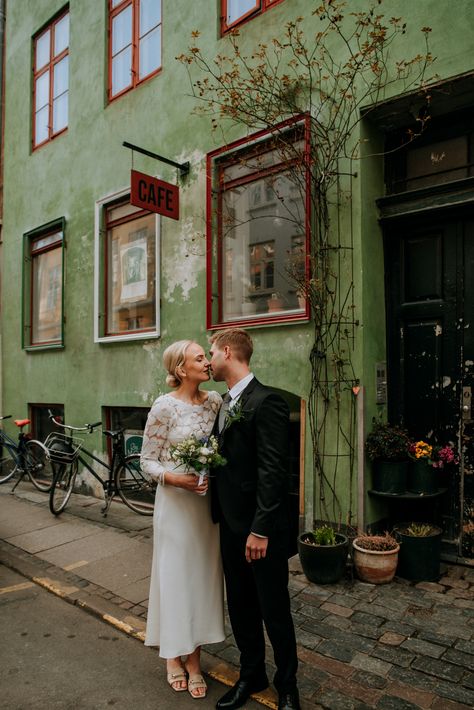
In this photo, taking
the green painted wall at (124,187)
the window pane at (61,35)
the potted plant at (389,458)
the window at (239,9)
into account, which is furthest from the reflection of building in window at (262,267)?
the window pane at (61,35)

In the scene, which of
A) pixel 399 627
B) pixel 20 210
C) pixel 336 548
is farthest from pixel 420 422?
pixel 20 210

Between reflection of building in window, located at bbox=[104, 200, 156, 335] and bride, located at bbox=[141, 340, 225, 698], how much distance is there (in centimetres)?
450

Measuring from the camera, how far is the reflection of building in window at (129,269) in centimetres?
772

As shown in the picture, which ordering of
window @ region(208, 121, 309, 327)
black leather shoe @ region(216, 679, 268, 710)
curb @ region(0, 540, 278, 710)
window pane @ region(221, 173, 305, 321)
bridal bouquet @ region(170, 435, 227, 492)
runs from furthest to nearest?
window pane @ region(221, 173, 305, 321) < window @ region(208, 121, 309, 327) < curb @ region(0, 540, 278, 710) < black leather shoe @ region(216, 679, 268, 710) < bridal bouquet @ region(170, 435, 227, 492)

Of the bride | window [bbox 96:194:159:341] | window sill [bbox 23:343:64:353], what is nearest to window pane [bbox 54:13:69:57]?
window [bbox 96:194:159:341]

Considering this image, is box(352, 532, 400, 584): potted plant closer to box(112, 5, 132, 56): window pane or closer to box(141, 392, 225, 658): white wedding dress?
box(141, 392, 225, 658): white wedding dress

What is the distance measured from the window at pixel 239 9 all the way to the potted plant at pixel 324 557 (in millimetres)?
5648

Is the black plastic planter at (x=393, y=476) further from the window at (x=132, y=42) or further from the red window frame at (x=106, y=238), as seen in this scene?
the window at (x=132, y=42)

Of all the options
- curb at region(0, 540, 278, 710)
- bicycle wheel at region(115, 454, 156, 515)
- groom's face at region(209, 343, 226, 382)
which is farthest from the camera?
bicycle wheel at region(115, 454, 156, 515)

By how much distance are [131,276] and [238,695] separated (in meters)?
6.13

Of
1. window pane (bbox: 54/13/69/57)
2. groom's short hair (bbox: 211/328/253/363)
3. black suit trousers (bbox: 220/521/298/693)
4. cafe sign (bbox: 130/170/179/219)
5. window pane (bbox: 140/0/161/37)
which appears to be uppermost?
window pane (bbox: 54/13/69/57)

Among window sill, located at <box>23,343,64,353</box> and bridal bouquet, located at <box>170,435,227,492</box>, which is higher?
window sill, located at <box>23,343,64,353</box>

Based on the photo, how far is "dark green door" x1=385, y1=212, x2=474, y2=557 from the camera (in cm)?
499

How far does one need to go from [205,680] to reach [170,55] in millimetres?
7179
